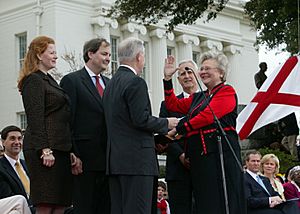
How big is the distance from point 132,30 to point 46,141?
1256 inches

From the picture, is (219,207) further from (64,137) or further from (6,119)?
(6,119)

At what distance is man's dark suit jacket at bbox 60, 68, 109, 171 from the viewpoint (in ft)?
23.2

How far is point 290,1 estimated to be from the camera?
58.3 feet

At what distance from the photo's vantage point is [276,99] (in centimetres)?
945

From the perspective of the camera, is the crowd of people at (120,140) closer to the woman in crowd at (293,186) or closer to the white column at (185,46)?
the woman in crowd at (293,186)

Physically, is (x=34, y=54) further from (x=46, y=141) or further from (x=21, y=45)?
(x=21, y=45)

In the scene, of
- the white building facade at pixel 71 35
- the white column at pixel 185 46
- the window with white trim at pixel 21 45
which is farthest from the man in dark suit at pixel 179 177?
the white column at pixel 185 46

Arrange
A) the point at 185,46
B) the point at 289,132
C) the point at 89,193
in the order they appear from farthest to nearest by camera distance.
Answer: the point at 185,46, the point at 289,132, the point at 89,193

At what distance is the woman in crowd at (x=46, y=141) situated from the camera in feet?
21.8

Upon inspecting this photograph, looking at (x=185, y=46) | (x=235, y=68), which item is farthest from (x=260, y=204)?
(x=235, y=68)

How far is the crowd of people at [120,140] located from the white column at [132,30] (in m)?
30.4

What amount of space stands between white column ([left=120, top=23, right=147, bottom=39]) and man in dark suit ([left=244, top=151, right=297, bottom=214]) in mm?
28844

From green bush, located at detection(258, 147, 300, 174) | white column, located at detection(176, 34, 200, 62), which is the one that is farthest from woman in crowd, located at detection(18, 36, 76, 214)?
white column, located at detection(176, 34, 200, 62)

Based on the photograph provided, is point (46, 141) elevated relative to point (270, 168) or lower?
elevated
